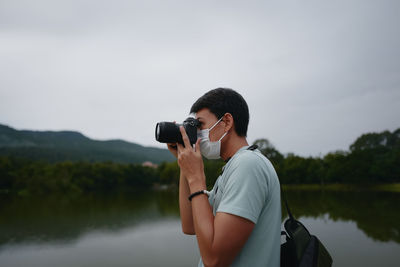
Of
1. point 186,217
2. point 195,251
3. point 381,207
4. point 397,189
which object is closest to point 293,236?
point 186,217

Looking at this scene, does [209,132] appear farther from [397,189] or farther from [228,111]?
[397,189]

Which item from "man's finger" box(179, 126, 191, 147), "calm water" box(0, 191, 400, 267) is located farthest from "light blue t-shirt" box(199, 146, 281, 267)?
"calm water" box(0, 191, 400, 267)

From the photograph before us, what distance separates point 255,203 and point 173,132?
1.94ft

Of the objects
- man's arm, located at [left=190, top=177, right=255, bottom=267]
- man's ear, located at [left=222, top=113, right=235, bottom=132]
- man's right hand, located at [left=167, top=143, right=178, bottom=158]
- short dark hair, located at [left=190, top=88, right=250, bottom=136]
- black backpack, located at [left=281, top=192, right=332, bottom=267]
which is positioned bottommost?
black backpack, located at [left=281, top=192, right=332, bottom=267]

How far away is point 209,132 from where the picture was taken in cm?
146

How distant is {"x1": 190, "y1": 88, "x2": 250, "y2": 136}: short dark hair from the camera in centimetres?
144

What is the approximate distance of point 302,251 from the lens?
51.8 inches

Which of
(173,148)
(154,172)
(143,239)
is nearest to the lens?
(173,148)

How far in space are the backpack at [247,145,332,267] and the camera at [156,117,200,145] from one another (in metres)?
0.32

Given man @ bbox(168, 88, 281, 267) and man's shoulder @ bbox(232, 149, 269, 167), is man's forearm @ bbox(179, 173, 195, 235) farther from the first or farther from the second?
man's shoulder @ bbox(232, 149, 269, 167)

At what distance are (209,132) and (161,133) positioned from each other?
0.90ft

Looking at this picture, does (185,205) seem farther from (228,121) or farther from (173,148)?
(228,121)

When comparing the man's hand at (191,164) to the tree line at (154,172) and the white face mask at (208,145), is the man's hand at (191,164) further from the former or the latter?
the tree line at (154,172)

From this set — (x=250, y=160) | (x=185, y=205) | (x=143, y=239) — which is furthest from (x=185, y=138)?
(x=143, y=239)
